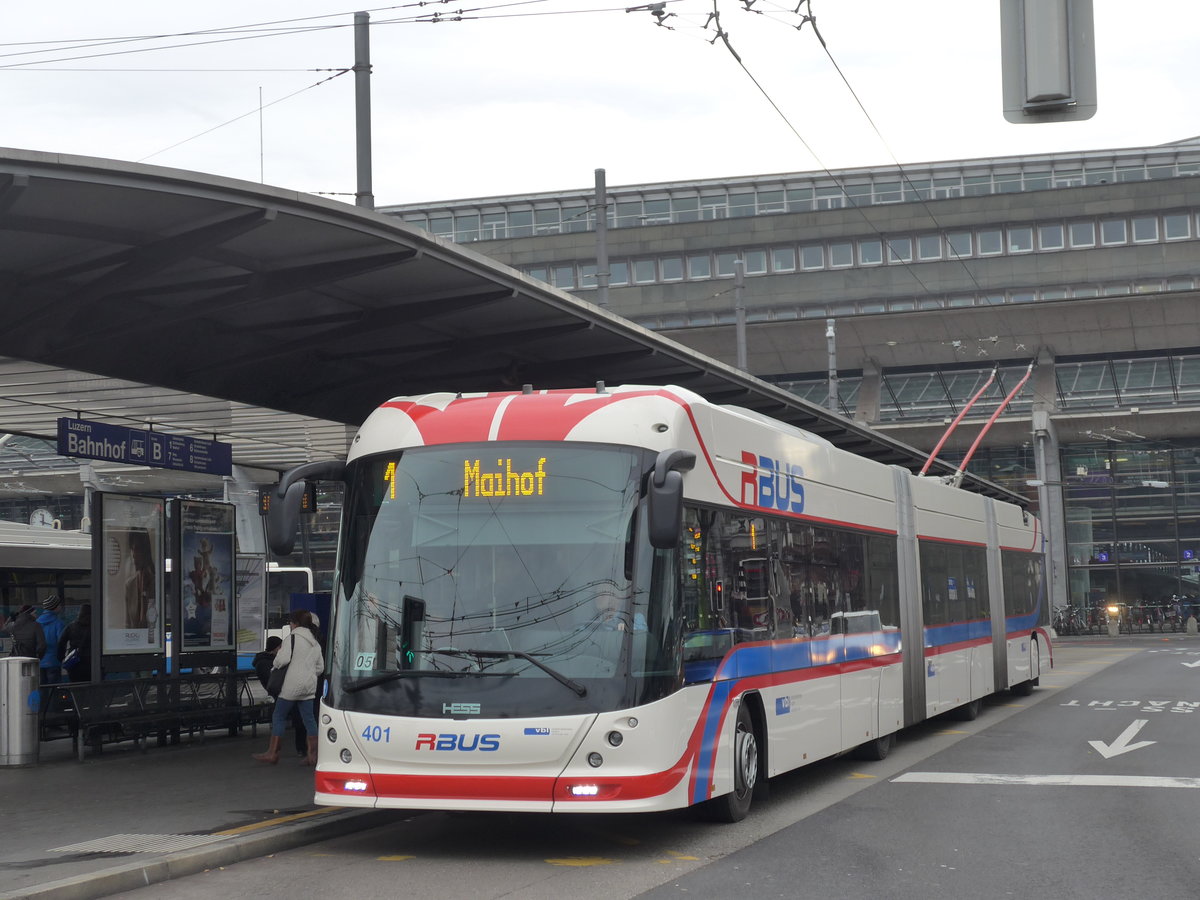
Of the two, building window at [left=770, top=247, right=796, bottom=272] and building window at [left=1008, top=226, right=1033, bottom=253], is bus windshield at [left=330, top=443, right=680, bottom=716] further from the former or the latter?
building window at [left=1008, top=226, right=1033, bottom=253]

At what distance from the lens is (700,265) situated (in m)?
54.8

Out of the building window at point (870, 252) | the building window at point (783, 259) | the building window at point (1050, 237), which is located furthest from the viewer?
the building window at point (783, 259)

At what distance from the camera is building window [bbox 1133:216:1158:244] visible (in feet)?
169

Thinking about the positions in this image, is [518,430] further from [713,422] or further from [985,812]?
[985,812]

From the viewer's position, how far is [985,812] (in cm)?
1126

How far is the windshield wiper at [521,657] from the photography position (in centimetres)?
920

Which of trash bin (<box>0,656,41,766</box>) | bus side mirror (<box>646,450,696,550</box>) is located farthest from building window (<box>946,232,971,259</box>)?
bus side mirror (<box>646,450,696,550</box>)

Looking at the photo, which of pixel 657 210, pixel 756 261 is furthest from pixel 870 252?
pixel 657 210

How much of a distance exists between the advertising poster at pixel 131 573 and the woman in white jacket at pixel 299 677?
282cm

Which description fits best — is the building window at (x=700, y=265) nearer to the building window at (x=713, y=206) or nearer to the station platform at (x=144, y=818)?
the building window at (x=713, y=206)

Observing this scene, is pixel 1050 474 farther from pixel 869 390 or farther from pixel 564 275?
pixel 564 275

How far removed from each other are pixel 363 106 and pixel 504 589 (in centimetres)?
801

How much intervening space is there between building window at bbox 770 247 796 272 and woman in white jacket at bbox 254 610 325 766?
41.5m

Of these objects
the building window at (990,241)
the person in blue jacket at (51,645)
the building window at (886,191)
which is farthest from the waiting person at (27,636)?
the building window at (886,191)
